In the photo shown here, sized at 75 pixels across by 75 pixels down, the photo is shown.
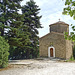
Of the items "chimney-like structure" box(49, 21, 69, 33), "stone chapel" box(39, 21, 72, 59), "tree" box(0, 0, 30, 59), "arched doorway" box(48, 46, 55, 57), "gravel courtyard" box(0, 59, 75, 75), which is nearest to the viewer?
"gravel courtyard" box(0, 59, 75, 75)

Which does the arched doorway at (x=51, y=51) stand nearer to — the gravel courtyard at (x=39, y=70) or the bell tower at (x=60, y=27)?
the bell tower at (x=60, y=27)

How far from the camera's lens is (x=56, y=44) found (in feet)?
80.0

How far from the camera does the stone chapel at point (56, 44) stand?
77.4 ft

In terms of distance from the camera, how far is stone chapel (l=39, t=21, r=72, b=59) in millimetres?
23578

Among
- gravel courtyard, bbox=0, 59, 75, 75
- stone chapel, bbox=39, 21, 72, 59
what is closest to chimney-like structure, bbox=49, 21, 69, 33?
stone chapel, bbox=39, 21, 72, 59

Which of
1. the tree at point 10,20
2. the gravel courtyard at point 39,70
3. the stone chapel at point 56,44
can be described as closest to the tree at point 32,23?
the stone chapel at point 56,44

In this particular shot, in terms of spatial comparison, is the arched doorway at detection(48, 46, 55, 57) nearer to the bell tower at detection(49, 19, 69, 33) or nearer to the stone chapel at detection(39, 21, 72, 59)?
the stone chapel at detection(39, 21, 72, 59)

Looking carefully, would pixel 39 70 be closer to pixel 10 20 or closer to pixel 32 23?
pixel 10 20

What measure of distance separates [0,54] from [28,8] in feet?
62.9

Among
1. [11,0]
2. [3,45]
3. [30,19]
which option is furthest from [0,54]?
[30,19]

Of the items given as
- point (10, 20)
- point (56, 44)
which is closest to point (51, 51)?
point (56, 44)

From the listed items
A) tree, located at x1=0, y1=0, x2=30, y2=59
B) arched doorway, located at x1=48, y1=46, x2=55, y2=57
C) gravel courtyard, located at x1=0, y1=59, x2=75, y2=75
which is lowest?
gravel courtyard, located at x1=0, y1=59, x2=75, y2=75

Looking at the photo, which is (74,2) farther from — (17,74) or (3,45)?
(3,45)

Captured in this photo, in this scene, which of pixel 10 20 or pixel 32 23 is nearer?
pixel 10 20
